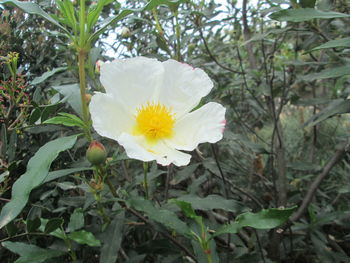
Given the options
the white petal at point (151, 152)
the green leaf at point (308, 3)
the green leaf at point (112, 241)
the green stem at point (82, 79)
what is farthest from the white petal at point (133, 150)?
the green leaf at point (308, 3)

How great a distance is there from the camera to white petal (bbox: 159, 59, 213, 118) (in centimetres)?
108

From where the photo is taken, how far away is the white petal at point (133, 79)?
1.01 meters

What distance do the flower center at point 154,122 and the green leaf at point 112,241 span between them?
1.03 feet

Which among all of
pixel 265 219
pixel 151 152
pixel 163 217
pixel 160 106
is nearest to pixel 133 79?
pixel 160 106

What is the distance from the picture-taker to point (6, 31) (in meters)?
1.40

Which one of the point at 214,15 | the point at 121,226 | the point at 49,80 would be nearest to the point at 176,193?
the point at 121,226

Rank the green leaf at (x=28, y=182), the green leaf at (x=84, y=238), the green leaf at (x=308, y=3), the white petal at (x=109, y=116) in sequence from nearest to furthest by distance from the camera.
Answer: the green leaf at (x=28, y=182) < the white petal at (x=109, y=116) < the green leaf at (x=84, y=238) < the green leaf at (x=308, y=3)

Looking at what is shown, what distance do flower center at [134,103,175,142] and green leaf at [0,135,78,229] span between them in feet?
0.87

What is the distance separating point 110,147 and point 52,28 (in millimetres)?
890

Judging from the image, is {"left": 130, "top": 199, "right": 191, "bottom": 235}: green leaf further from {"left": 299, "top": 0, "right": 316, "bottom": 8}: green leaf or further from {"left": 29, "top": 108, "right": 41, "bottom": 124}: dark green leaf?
{"left": 299, "top": 0, "right": 316, "bottom": 8}: green leaf

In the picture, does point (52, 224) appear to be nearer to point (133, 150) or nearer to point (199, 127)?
point (133, 150)

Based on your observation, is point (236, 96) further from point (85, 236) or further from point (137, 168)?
point (85, 236)

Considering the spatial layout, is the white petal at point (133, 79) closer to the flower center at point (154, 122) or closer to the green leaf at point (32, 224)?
the flower center at point (154, 122)

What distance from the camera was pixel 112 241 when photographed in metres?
1.09
